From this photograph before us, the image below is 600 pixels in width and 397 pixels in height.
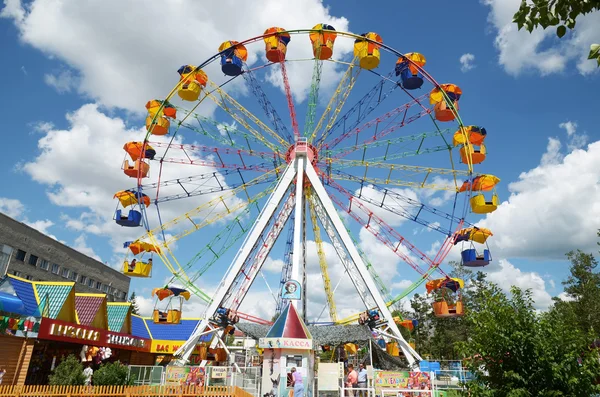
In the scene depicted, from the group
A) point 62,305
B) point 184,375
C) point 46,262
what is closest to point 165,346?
point 62,305

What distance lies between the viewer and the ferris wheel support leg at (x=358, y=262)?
20.9m

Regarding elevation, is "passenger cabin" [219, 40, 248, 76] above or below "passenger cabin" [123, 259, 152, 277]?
above

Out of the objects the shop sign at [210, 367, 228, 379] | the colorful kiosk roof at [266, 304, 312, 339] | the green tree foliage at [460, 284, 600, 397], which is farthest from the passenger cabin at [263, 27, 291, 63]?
the green tree foliage at [460, 284, 600, 397]

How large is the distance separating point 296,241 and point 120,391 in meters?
12.3

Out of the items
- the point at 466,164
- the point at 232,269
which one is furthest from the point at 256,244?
the point at 466,164

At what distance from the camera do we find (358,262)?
22.1m

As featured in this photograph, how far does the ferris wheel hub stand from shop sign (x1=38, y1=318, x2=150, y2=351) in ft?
45.4

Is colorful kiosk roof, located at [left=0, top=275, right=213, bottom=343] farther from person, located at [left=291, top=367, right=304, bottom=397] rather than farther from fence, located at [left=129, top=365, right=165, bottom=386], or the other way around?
person, located at [left=291, top=367, right=304, bottom=397]

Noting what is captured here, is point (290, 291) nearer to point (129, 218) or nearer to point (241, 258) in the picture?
point (241, 258)

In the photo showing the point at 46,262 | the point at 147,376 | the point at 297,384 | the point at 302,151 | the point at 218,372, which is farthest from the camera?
the point at 46,262

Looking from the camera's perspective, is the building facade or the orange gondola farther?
the building facade

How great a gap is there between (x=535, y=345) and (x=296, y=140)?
19.7 metres

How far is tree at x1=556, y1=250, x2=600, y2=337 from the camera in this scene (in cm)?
3672

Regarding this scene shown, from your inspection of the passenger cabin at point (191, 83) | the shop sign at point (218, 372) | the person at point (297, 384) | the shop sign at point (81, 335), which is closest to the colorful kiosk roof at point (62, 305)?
the shop sign at point (81, 335)
